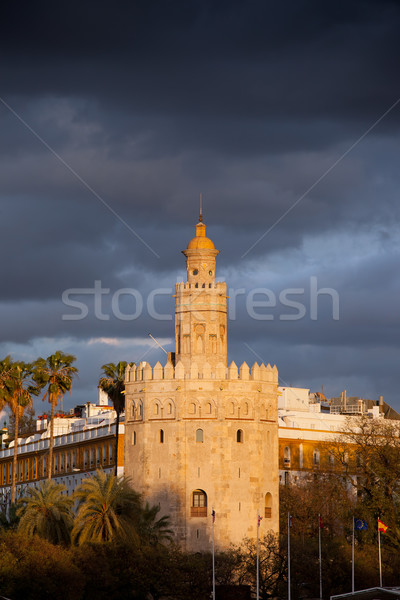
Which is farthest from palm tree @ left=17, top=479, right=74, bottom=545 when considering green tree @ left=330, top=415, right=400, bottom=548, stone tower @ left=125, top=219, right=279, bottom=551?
green tree @ left=330, top=415, right=400, bottom=548

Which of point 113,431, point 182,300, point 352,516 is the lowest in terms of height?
point 352,516

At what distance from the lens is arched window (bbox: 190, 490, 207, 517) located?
320ft

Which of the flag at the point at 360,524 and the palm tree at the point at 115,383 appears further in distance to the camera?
the palm tree at the point at 115,383

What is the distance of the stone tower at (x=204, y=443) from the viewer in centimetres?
9762

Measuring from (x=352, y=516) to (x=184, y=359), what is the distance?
1757 centimetres

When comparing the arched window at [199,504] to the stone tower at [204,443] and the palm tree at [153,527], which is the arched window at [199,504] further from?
the palm tree at [153,527]

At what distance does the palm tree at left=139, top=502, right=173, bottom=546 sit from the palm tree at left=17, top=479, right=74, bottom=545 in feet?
17.6

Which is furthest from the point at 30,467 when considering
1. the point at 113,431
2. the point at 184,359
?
the point at 184,359

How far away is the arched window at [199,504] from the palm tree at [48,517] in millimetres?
14144

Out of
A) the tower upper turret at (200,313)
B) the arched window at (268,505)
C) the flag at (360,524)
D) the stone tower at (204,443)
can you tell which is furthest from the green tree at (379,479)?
the tower upper turret at (200,313)

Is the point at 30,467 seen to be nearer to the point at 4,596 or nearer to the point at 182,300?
the point at 182,300

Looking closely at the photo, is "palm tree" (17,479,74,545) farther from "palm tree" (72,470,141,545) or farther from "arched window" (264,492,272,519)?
"arched window" (264,492,272,519)

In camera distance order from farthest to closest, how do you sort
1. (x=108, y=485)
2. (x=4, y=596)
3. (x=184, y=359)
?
(x=184, y=359) < (x=108, y=485) < (x=4, y=596)

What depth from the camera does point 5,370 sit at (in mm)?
115375
